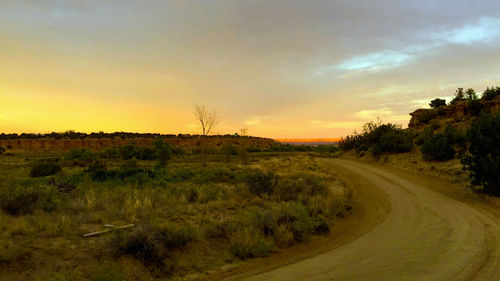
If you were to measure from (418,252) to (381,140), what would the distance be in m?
26.4

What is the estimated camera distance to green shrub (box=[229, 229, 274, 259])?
315 inches

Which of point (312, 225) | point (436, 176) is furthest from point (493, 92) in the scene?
point (312, 225)

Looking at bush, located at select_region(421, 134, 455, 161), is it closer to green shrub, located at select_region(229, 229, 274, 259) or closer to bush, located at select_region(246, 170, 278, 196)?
bush, located at select_region(246, 170, 278, 196)

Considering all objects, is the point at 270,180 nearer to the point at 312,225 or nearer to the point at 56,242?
the point at 312,225

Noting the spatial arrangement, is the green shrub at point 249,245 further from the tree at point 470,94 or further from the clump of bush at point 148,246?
the tree at point 470,94

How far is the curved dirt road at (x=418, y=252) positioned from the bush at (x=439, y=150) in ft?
37.0

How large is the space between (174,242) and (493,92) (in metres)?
41.3

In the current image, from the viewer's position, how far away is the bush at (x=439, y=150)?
72.5 ft

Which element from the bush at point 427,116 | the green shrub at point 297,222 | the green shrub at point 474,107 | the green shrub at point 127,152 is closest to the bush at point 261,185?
the green shrub at point 297,222

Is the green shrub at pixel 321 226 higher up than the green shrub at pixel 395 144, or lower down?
lower down

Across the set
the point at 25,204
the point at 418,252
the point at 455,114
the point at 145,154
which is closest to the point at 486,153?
the point at 418,252

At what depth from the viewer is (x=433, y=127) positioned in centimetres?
3384

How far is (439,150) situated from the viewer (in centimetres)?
2233

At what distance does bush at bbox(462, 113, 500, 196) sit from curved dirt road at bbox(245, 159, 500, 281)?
2510 millimetres
